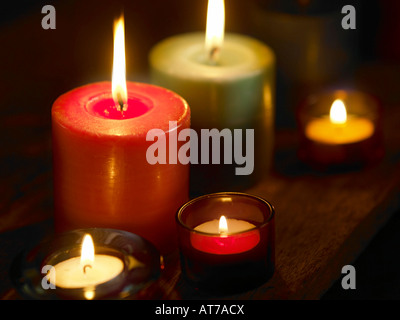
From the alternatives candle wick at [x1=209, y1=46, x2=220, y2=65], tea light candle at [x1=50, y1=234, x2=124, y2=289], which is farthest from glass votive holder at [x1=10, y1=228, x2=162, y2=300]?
candle wick at [x1=209, y1=46, x2=220, y2=65]

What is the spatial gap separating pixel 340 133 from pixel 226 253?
310 millimetres

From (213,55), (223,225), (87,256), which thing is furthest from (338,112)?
(87,256)

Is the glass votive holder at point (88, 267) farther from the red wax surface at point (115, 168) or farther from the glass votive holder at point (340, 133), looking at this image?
the glass votive holder at point (340, 133)

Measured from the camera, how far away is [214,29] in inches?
36.3

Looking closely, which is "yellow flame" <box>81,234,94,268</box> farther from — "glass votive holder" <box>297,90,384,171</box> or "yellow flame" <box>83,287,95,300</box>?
"glass votive holder" <box>297,90,384,171</box>

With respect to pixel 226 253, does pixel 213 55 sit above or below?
above

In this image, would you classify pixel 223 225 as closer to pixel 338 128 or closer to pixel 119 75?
pixel 119 75

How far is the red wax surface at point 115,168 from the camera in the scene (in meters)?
0.76

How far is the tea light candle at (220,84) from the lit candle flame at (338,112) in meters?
0.10

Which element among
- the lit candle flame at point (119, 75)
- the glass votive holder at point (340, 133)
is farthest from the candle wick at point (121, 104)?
the glass votive holder at point (340, 133)

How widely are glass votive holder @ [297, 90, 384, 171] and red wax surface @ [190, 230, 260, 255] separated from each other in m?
0.26
